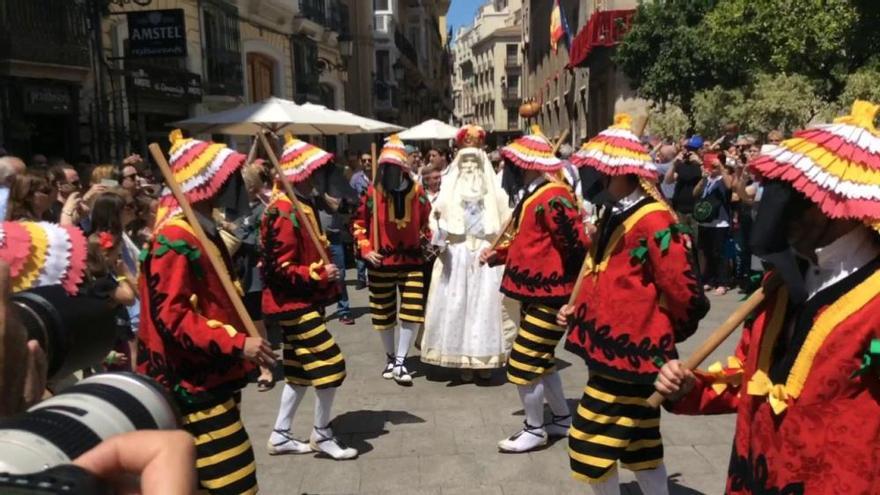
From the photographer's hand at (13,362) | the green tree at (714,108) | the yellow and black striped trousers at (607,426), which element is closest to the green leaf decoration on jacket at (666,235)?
the yellow and black striped trousers at (607,426)

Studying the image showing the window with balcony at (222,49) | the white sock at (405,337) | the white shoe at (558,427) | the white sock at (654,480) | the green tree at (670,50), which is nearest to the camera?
the white sock at (654,480)

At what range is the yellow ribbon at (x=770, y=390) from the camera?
215 cm

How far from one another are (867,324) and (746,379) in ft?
1.47

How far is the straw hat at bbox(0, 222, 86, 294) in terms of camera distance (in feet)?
8.56

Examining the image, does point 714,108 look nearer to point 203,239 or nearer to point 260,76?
point 260,76

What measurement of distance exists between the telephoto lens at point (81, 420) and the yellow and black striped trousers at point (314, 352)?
3287 mm

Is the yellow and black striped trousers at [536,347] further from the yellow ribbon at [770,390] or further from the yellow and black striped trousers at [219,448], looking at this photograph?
the yellow ribbon at [770,390]

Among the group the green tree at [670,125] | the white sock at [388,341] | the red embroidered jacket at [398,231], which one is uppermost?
the green tree at [670,125]

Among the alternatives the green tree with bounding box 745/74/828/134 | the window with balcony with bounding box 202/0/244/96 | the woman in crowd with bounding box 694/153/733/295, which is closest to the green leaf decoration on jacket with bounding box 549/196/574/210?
the woman in crowd with bounding box 694/153/733/295

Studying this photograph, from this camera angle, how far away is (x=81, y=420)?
4.34 ft

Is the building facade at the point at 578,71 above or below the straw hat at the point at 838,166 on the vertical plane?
above

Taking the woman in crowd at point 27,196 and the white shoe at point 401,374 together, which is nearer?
the woman in crowd at point 27,196

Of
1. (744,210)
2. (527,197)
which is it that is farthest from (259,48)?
(527,197)

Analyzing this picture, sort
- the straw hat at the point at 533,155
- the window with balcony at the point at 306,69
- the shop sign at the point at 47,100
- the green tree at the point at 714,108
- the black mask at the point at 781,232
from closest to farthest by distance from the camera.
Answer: the black mask at the point at 781,232 → the straw hat at the point at 533,155 → the shop sign at the point at 47,100 → the green tree at the point at 714,108 → the window with balcony at the point at 306,69
